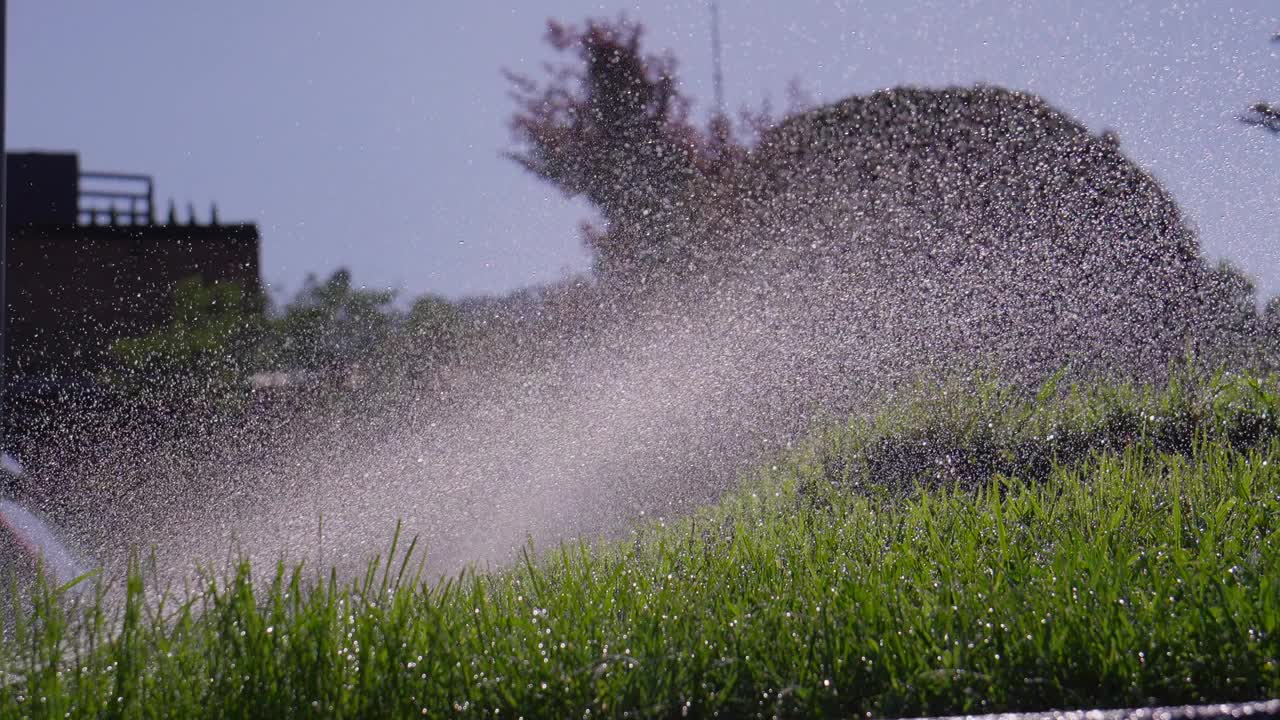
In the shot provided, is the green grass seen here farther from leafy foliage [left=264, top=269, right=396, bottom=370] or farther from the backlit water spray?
leafy foliage [left=264, top=269, right=396, bottom=370]

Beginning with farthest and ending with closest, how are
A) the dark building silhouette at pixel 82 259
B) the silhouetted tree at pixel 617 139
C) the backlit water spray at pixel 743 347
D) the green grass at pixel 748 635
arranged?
the dark building silhouette at pixel 82 259 < the silhouetted tree at pixel 617 139 < the backlit water spray at pixel 743 347 < the green grass at pixel 748 635

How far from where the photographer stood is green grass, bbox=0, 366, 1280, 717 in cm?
201

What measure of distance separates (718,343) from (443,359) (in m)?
2.73

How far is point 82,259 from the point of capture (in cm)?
1683

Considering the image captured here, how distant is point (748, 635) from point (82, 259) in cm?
1711

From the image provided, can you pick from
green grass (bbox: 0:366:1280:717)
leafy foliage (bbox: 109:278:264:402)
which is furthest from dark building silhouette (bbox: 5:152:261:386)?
green grass (bbox: 0:366:1280:717)

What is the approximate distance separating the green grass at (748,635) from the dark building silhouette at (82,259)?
557 inches

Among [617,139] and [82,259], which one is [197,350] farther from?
[82,259]

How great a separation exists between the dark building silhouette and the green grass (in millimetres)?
14155

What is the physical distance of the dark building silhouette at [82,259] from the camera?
1598 cm

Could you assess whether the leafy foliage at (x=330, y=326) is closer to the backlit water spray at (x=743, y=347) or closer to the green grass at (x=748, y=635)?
the backlit water spray at (x=743, y=347)

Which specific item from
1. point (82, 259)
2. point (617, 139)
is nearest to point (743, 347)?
point (617, 139)

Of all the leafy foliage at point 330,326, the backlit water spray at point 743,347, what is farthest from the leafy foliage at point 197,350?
the backlit water spray at point 743,347

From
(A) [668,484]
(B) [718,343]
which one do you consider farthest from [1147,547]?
(B) [718,343]
